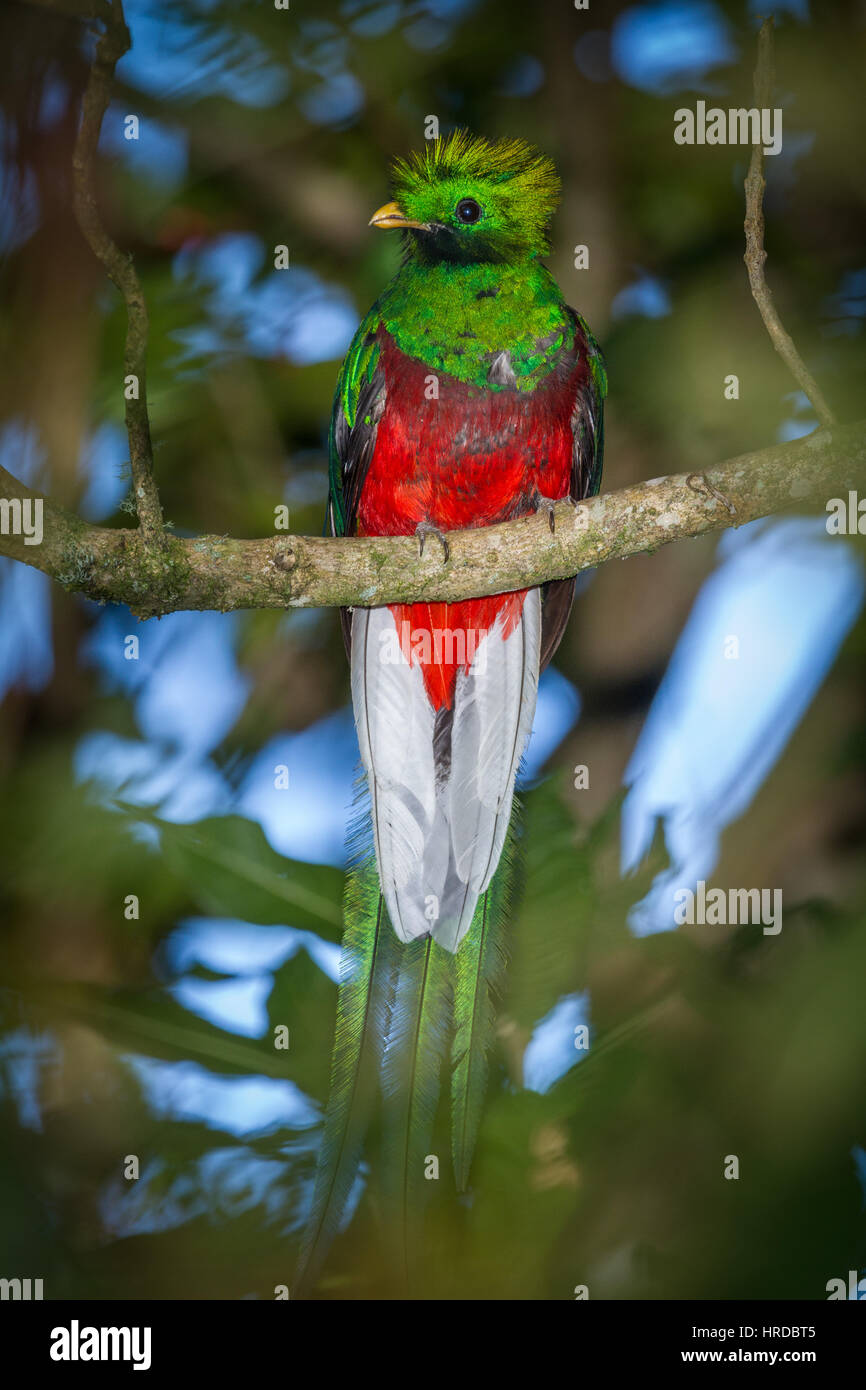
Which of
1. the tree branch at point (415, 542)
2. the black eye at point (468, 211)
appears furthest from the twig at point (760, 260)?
the black eye at point (468, 211)

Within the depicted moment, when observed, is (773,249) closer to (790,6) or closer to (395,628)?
(790,6)

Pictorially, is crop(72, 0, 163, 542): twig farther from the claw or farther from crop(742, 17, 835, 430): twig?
crop(742, 17, 835, 430): twig

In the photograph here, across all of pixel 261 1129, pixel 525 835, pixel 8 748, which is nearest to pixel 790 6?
pixel 525 835

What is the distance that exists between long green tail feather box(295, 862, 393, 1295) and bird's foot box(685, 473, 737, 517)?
3.05 feet

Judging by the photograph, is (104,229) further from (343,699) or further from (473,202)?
(343,699)

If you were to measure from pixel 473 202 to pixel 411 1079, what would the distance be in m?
1.63

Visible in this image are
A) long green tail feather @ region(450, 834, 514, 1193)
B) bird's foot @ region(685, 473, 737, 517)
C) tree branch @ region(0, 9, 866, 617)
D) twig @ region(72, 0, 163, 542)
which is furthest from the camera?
long green tail feather @ region(450, 834, 514, 1193)

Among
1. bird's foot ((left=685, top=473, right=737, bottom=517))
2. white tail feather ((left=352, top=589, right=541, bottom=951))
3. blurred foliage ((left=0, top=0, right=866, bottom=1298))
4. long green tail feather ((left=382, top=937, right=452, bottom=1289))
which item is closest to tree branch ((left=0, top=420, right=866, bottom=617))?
bird's foot ((left=685, top=473, right=737, bottom=517))

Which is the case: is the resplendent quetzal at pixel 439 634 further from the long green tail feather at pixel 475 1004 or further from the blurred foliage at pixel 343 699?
the blurred foliage at pixel 343 699

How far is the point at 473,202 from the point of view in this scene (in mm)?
2129

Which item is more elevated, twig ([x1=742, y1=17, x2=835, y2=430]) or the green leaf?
twig ([x1=742, y1=17, x2=835, y2=430])

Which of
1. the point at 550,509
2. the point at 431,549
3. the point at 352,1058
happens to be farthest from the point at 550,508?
the point at 352,1058

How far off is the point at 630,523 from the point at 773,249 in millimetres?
979

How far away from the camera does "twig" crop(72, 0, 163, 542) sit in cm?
152
